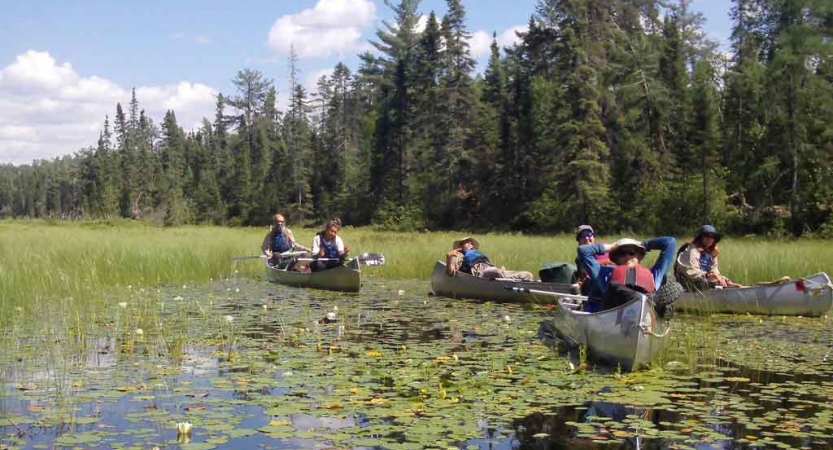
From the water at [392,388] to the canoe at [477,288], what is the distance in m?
2.57

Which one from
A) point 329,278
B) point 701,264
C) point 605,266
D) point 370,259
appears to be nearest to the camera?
point 605,266

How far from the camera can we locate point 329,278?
16.7 metres

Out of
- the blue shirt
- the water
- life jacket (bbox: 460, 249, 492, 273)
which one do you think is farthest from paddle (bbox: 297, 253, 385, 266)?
the blue shirt

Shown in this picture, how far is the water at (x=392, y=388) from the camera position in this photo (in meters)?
6.07

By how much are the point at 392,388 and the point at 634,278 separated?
275cm

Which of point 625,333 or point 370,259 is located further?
point 370,259

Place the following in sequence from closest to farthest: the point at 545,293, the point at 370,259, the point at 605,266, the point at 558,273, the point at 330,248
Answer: the point at 605,266 → the point at 545,293 → the point at 558,273 → the point at 370,259 → the point at 330,248

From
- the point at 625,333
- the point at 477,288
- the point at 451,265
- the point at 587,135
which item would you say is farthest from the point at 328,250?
the point at 587,135

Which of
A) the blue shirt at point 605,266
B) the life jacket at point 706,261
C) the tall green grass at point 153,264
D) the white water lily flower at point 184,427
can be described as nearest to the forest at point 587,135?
the tall green grass at point 153,264

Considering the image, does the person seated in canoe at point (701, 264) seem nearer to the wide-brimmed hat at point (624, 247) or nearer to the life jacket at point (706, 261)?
the life jacket at point (706, 261)

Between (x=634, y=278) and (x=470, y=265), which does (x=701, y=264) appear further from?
(x=634, y=278)

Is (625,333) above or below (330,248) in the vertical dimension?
below

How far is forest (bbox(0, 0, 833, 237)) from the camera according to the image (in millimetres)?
33531

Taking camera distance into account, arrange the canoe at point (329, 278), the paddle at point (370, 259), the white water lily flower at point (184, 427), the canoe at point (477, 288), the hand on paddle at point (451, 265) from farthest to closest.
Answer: the paddle at point (370, 259)
the canoe at point (329, 278)
the hand on paddle at point (451, 265)
the canoe at point (477, 288)
the white water lily flower at point (184, 427)
